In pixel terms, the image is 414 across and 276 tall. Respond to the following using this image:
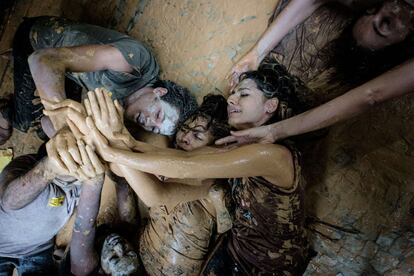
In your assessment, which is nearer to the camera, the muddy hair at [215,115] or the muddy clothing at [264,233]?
the muddy clothing at [264,233]

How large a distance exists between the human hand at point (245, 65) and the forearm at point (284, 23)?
0.03 meters

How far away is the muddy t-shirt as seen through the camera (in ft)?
7.27

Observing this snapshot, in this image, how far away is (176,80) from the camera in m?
3.23

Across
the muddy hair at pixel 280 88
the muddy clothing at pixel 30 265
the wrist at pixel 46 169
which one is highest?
the muddy hair at pixel 280 88

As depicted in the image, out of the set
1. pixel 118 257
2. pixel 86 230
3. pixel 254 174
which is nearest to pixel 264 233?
pixel 254 174

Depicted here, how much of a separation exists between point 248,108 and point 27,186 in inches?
58.3

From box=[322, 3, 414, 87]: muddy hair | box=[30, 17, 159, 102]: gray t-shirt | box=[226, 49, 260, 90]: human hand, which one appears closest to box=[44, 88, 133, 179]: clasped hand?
box=[30, 17, 159, 102]: gray t-shirt

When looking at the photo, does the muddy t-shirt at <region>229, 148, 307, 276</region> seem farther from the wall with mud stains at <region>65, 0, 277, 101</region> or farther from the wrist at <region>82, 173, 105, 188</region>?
the wall with mud stains at <region>65, 0, 277, 101</region>

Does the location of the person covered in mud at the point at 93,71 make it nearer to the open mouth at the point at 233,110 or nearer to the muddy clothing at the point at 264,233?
the open mouth at the point at 233,110

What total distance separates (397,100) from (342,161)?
1.70ft

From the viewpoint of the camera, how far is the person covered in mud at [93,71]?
259 centimetres

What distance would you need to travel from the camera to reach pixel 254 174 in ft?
6.75

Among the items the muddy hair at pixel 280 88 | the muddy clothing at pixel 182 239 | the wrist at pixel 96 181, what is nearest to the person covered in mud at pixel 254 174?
the muddy hair at pixel 280 88

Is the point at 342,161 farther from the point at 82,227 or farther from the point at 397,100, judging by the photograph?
the point at 82,227
